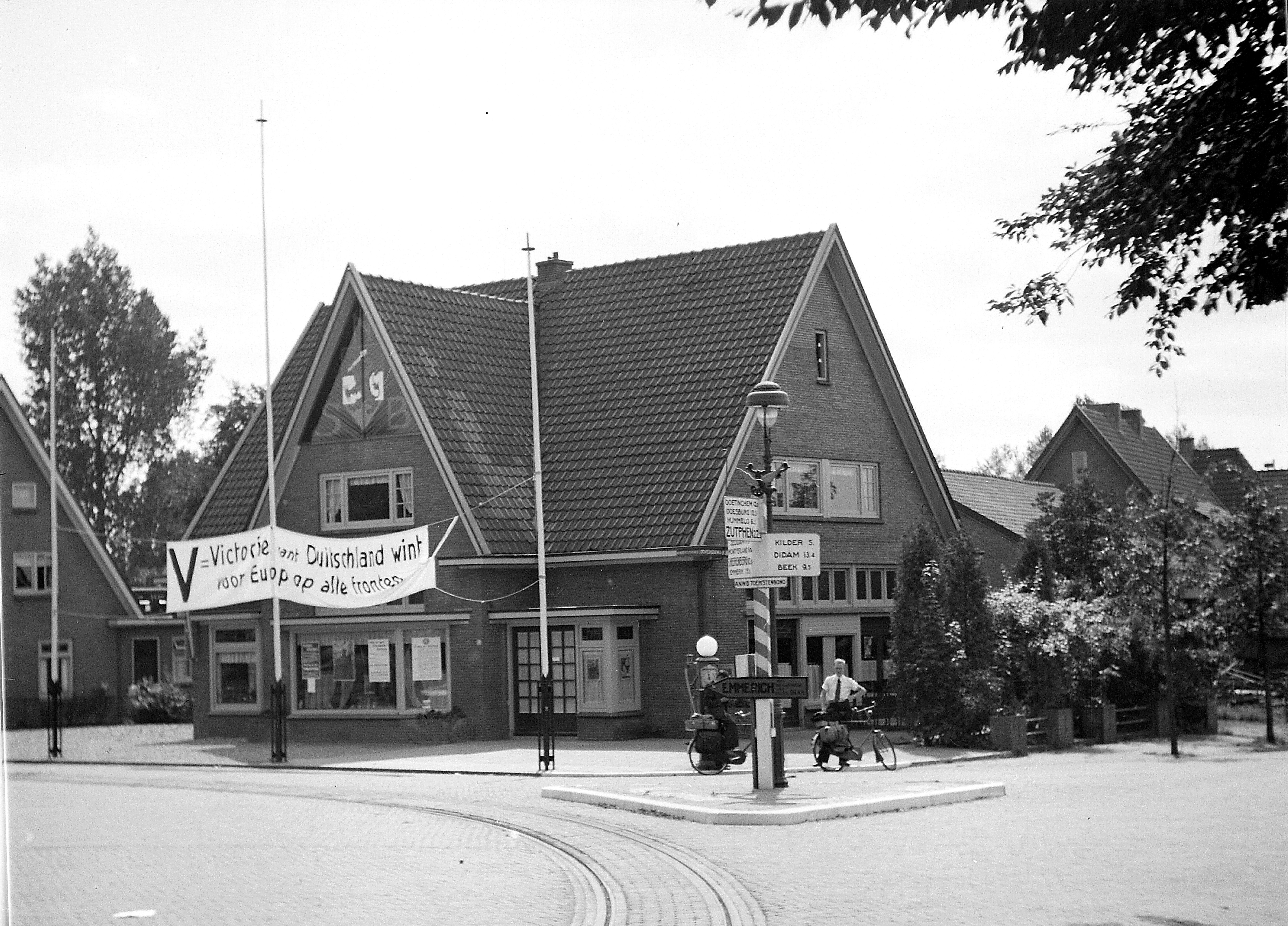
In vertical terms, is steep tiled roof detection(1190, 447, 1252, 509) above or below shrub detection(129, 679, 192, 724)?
above

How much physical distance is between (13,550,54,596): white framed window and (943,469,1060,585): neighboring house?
86.8ft

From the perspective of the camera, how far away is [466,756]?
29.5 m

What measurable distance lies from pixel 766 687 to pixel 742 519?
233 cm

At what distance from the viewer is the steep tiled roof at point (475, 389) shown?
111 ft

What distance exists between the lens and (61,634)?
4875 cm

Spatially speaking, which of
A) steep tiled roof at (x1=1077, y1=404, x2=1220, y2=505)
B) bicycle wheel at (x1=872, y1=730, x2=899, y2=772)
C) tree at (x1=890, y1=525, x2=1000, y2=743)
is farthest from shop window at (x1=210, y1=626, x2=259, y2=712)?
steep tiled roof at (x1=1077, y1=404, x2=1220, y2=505)

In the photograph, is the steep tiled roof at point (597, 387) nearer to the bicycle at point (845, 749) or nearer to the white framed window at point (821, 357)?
the white framed window at point (821, 357)

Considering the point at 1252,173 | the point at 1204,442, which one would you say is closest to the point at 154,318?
the point at 1252,173

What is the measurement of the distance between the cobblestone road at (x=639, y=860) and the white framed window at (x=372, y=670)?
10.1 m

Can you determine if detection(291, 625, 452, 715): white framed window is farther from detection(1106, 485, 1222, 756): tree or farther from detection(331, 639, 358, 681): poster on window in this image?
detection(1106, 485, 1222, 756): tree

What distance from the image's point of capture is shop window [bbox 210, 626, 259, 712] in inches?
1419

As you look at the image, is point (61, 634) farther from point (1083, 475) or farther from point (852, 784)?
point (852, 784)

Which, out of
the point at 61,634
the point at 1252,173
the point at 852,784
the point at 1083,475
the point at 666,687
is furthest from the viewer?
the point at 61,634

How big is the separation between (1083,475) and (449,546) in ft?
53.6
